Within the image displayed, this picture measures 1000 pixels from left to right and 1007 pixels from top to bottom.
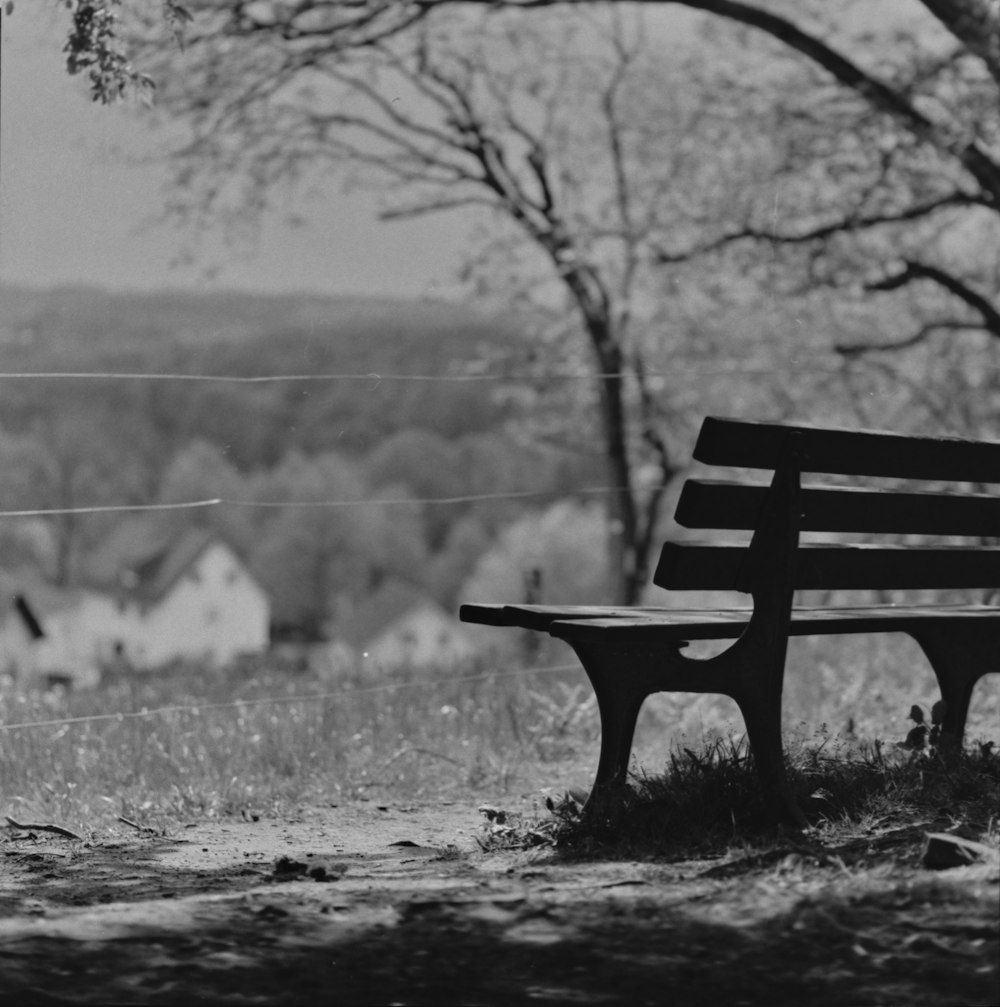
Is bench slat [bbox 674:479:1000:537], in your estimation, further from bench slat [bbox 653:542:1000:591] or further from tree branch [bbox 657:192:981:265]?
tree branch [bbox 657:192:981:265]

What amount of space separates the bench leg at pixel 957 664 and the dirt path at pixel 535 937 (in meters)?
1.65

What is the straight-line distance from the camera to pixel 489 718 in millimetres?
7230

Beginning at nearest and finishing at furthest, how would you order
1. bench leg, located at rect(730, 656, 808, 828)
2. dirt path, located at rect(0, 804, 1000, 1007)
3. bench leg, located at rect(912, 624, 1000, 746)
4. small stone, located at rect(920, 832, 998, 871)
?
1. dirt path, located at rect(0, 804, 1000, 1007)
2. small stone, located at rect(920, 832, 998, 871)
3. bench leg, located at rect(730, 656, 808, 828)
4. bench leg, located at rect(912, 624, 1000, 746)

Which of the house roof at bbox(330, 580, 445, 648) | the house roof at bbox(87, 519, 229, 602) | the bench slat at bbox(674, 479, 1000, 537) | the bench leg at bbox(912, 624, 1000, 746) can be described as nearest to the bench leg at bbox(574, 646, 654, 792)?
the bench slat at bbox(674, 479, 1000, 537)

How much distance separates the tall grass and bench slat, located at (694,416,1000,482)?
3.68 feet

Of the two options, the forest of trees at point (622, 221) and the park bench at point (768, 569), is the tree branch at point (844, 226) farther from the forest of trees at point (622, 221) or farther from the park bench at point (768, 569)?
the park bench at point (768, 569)

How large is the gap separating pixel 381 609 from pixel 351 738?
15407mm

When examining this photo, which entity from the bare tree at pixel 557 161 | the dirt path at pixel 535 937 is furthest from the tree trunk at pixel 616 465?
the dirt path at pixel 535 937

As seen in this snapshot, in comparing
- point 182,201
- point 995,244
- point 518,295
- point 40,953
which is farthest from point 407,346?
point 40,953

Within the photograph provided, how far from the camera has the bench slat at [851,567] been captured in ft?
15.1

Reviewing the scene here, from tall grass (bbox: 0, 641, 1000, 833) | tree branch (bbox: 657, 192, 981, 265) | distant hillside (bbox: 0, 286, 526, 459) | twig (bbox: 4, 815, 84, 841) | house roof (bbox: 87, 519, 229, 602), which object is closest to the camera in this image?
twig (bbox: 4, 815, 84, 841)

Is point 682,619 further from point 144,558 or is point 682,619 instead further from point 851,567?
point 144,558

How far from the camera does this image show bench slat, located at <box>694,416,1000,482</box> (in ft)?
14.6

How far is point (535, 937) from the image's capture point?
359 cm
